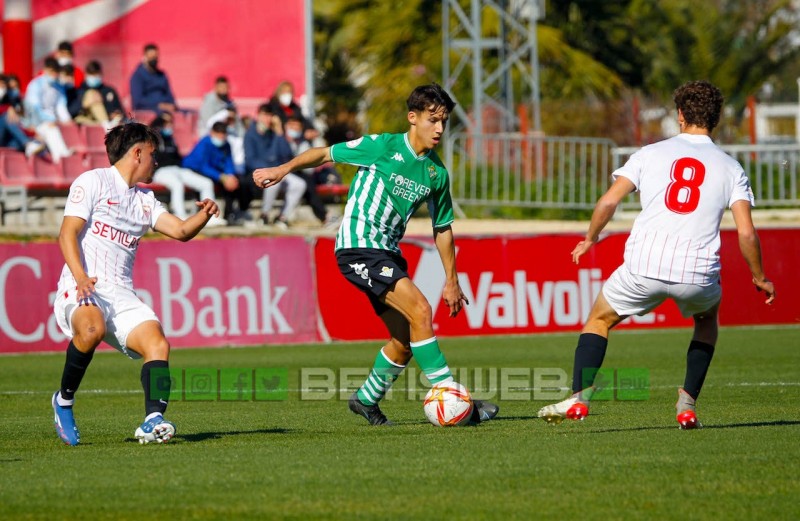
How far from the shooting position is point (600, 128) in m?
32.4

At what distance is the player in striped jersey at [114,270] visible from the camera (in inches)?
305

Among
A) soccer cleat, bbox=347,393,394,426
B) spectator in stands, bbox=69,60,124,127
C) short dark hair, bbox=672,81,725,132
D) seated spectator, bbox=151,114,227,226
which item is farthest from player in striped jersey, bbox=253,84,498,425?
spectator in stands, bbox=69,60,124,127

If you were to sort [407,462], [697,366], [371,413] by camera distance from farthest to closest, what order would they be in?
Result: 1. [371,413]
2. [697,366]
3. [407,462]

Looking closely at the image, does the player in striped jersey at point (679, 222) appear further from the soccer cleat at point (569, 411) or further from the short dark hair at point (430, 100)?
the short dark hair at point (430, 100)

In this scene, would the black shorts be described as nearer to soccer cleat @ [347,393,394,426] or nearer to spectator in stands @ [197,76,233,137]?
soccer cleat @ [347,393,394,426]

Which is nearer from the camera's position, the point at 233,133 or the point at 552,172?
the point at 233,133

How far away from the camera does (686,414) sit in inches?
319

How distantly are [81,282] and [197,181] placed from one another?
13.1 meters

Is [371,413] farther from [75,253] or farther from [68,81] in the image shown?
[68,81]

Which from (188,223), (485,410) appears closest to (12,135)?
(188,223)

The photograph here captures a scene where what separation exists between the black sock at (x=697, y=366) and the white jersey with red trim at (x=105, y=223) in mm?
3500

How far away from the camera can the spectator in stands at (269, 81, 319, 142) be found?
22.0 m

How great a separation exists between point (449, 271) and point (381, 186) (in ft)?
2.45

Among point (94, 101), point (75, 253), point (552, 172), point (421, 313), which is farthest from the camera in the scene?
point (552, 172)
